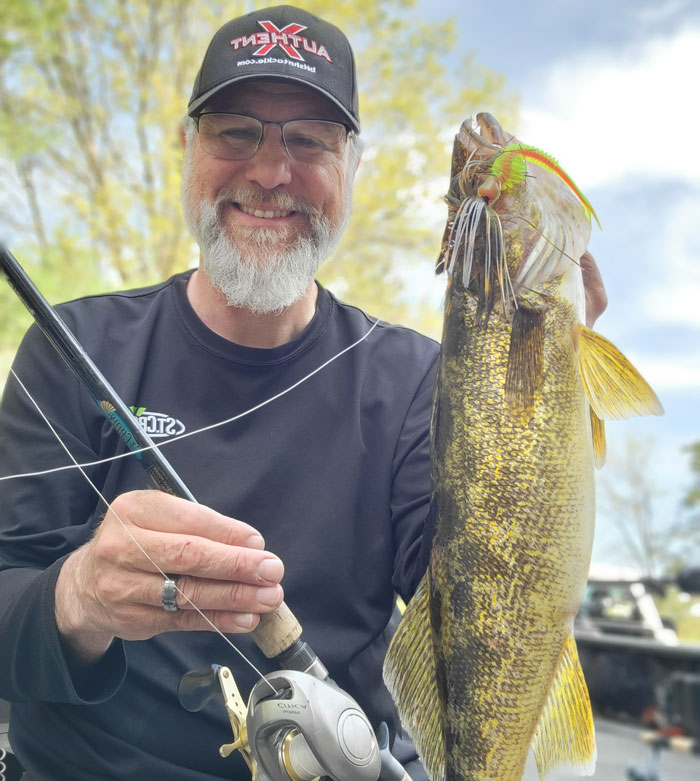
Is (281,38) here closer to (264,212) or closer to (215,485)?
(264,212)

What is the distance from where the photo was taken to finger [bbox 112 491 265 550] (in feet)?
5.02

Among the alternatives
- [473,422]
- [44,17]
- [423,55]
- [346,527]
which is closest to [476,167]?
[473,422]

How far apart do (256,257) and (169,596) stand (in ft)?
3.81

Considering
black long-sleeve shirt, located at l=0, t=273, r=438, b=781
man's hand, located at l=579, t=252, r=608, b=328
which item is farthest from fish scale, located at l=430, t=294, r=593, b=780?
black long-sleeve shirt, located at l=0, t=273, r=438, b=781

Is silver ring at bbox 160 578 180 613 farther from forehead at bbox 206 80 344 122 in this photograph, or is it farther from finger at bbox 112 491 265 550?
forehead at bbox 206 80 344 122

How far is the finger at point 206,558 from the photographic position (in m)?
1.51

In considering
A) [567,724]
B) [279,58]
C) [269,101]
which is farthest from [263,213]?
[567,724]

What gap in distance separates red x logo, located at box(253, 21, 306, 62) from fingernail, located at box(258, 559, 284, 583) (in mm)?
1529

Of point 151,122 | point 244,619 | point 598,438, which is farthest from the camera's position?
point 151,122

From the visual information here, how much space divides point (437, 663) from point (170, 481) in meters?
0.72

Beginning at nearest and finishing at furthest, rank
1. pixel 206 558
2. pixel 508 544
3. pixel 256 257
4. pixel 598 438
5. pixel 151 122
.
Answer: pixel 206 558
pixel 508 544
pixel 598 438
pixel 256 257
pixel 151 122

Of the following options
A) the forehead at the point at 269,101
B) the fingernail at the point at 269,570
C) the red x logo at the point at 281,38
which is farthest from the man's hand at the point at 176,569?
the red x logo at the point at 281,38

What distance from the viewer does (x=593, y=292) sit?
6.40 ft

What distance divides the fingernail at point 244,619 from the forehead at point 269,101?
4.82 ft
